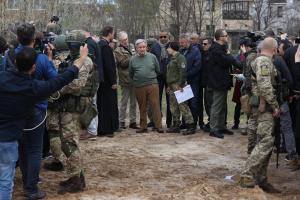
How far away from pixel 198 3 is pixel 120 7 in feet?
22.7

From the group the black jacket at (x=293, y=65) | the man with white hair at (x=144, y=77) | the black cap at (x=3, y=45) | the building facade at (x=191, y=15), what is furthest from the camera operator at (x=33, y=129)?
the building facade at (x=191, y=15)

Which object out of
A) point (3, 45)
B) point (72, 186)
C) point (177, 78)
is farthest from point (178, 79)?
point (72, 186)

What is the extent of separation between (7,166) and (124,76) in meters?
6.19

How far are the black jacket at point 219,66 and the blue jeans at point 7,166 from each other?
18.8ft

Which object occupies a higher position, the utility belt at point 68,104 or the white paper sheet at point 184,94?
the utility belt at point 68,104

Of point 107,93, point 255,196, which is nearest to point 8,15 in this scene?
point 107,93

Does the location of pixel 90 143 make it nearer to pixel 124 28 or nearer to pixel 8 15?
pixel 8 15

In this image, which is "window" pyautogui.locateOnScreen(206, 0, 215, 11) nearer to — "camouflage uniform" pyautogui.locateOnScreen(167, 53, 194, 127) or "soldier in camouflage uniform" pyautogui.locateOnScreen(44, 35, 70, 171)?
"camouflage uniform" pyautogui.locateOnScreen(167, 53, 194, 127)

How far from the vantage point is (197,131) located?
11.2m

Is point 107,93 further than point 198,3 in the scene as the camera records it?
No

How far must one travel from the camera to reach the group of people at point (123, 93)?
17.3ft

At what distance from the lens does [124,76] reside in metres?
11.2

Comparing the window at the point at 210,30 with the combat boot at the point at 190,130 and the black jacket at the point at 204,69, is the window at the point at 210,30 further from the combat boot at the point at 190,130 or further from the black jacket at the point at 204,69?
the combat boot at the point at 190,130

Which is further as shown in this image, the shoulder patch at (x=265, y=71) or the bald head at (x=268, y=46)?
the bald head at (x=268, y=46)
